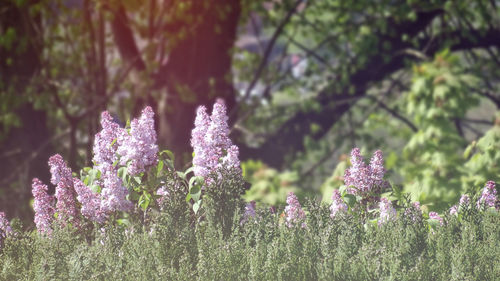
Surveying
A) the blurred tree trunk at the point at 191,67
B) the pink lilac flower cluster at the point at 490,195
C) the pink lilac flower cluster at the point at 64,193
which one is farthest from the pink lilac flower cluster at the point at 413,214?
the blurred tree trunk at the point at 191,67

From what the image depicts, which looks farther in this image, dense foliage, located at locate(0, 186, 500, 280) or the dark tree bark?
the dark tree bark

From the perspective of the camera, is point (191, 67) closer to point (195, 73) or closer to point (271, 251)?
Result: point (195, 73)

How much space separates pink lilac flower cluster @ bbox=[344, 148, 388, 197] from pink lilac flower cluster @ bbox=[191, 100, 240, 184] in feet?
2.26

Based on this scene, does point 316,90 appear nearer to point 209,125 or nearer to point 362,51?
point 362,51

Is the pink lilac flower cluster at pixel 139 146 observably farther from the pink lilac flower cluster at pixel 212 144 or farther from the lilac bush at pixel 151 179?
the pink lilac flower cluster at pixel 212 144

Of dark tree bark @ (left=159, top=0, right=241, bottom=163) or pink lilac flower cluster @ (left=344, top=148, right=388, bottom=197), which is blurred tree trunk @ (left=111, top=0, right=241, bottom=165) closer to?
dark tree bark @ (left=159, top=0, right=241, bottom=163)

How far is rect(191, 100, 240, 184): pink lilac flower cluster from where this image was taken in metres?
4.06

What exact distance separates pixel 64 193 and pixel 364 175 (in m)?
1.81

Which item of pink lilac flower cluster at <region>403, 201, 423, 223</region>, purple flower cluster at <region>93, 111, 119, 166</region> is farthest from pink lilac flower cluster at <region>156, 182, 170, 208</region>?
pink lilac flower cluster at <region>403, 201, 423, 223</region>

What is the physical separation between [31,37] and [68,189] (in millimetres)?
5068

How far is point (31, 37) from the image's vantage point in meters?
8.73

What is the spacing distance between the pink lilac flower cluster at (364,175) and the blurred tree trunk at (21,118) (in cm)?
528

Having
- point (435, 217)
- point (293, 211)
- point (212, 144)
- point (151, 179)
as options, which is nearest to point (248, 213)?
point (293, 211)

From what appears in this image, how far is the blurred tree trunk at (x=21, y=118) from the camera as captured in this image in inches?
340
